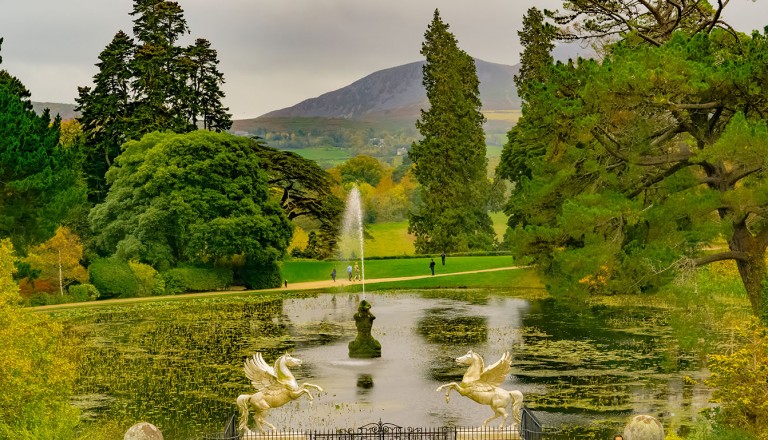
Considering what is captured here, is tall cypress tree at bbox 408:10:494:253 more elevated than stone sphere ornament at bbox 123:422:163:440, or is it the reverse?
tall cypress tree at bbox 408:10:494:253

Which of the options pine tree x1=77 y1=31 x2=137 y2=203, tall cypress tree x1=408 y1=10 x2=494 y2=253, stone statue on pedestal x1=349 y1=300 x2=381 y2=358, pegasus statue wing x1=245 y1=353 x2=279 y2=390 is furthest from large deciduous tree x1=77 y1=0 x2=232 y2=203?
pegasus statue wing x1=245 y1=353 x2=279 y2=390

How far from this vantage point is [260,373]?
26.7 metres

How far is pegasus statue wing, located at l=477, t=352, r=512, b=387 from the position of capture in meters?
26.1

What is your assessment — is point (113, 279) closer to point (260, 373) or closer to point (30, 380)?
point (30, 380)

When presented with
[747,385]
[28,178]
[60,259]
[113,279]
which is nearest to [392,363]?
[747,385]

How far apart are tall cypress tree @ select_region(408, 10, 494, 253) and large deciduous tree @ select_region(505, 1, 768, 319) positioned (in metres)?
56.6

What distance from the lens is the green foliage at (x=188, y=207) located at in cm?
7912

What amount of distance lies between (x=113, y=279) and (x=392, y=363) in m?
36.5

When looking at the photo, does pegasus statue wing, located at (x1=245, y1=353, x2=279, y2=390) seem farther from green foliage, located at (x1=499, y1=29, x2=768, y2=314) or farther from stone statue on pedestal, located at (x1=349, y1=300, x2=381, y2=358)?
stone statue on pedestal, located at (x1=349, y1=300, x2=381, y2=358)

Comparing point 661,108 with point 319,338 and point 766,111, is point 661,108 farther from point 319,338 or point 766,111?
Answer: point 319,338

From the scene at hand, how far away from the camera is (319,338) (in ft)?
174

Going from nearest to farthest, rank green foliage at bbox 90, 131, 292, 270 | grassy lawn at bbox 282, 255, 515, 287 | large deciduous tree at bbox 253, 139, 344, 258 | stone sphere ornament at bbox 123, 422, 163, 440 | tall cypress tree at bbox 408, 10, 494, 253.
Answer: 1. stone sphere ornament at bbox 123, 422, 163, 440
2. green foliage at bbox 90, 131, 292, 270
3. grassy lawn at bbox 282, 255, 515, 287
4. large deciduous tree at bbox 253, 139, 344, 258
5. tall cypress tree at bbox 408, 10, 494, 253

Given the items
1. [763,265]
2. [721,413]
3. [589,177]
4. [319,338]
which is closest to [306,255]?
[319,338]

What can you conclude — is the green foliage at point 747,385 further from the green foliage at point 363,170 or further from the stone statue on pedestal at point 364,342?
the green foliage at point 363,170
